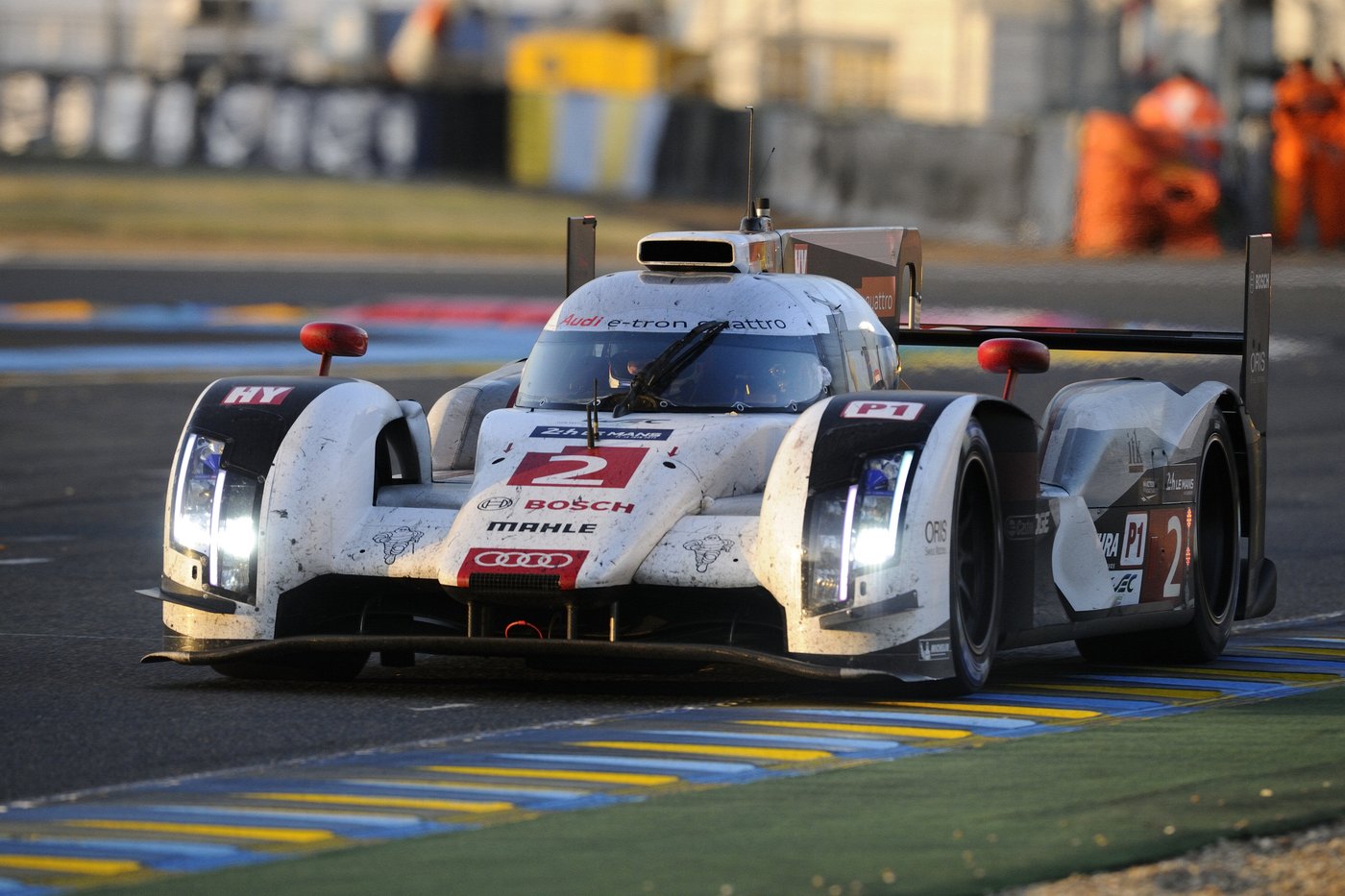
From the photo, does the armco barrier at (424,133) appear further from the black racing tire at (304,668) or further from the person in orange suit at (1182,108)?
the black racing tire at (304,668)

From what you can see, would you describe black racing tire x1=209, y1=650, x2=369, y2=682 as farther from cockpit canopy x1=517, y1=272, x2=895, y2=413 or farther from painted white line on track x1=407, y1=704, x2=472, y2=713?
cockpit canopy x1=517, y1=272, x2=895, y2=413

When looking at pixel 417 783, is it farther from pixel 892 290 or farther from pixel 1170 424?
pixel 892 290

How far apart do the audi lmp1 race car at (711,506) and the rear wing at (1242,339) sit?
115mm

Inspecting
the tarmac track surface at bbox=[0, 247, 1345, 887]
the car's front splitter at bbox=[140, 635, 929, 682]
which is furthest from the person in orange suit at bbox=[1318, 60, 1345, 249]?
the car's front splitter at bbox=[140, 635, 929, 682]

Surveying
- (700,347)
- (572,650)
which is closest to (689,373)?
(700,347)

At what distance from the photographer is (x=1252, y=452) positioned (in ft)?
32.0

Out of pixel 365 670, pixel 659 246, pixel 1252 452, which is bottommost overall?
pixel 365 670

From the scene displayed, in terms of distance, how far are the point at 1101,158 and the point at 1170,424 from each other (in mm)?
27439

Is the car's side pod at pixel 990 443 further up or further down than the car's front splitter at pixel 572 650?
further up

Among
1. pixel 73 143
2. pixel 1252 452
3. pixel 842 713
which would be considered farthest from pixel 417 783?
pixel 73 143

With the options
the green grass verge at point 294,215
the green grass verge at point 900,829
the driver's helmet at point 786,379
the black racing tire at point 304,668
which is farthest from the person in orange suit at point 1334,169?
the green grass verge at point 900,829

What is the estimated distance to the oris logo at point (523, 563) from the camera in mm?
7594

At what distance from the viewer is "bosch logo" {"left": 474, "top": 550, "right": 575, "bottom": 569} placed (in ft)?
25.0

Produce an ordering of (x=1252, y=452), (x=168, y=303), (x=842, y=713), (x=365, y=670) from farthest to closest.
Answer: (x=168, y=303) < (x=1252, y=452) < (x=365, y=670) < (x=842, y=713)
